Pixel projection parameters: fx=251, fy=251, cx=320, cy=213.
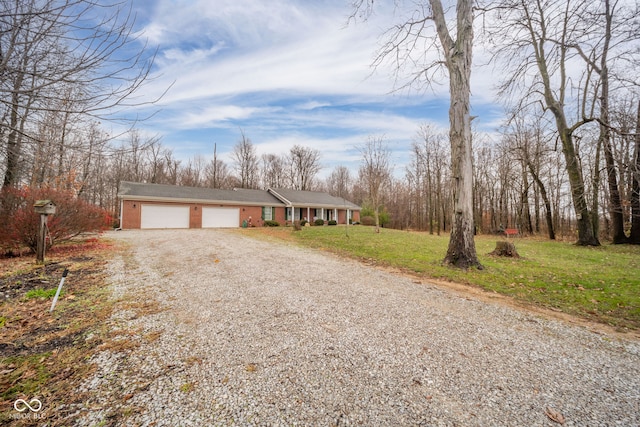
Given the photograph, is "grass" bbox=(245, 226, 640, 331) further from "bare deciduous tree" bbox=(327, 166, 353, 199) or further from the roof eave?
"bare deciduous tree" bbox=(327, 166, 353, 199)

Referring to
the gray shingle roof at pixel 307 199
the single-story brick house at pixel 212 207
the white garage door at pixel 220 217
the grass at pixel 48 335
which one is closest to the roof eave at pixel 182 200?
the single-story brick house at pixel 212 207

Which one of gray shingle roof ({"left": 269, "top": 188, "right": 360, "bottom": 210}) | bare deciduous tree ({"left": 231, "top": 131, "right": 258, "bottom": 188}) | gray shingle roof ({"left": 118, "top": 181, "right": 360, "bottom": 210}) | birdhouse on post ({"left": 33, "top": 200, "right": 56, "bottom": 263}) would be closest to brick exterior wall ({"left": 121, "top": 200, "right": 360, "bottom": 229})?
gray shingle roof ({"left": 118, "top": 181, "right": 360, "bottom": 210})

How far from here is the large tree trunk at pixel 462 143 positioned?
6664 millimetres

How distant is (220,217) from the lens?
21.8 m

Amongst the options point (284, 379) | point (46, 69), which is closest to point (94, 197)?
point (46, 69)

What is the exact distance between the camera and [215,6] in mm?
6461

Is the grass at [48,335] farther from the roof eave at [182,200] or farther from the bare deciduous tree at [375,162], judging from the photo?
the bare deciduous tree at [375,162]

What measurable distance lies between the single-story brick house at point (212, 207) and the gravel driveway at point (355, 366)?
15.4 meters

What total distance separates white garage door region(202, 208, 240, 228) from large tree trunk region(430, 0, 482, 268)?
19.1 m

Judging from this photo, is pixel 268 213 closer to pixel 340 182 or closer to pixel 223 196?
pixel 223 196

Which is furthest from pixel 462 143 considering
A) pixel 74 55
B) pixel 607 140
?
pixel 74 55

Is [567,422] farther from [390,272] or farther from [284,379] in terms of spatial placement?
[390,272]

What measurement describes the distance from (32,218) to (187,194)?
1449 cm

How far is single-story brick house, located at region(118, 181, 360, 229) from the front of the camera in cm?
1827
